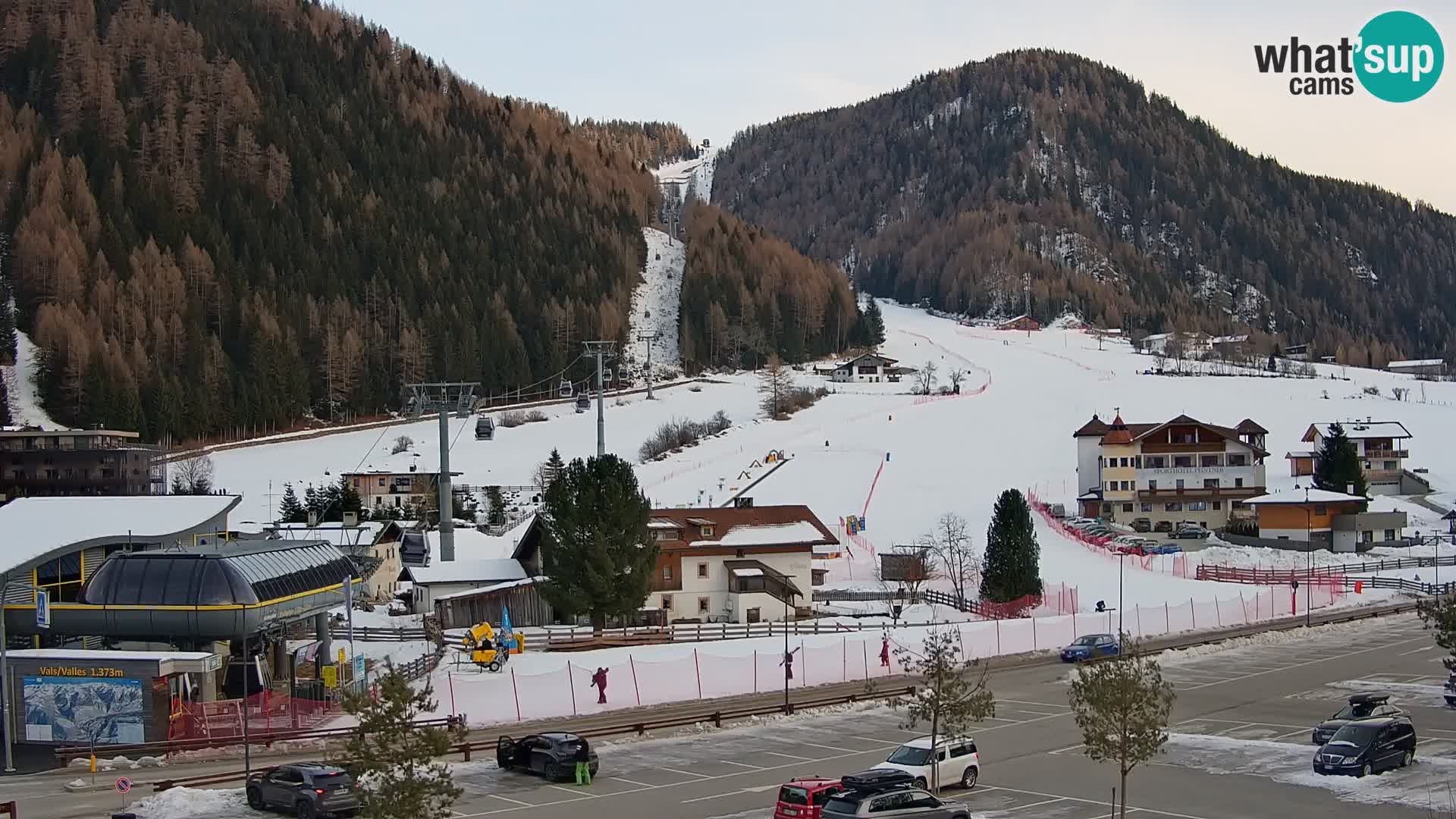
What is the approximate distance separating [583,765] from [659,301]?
148 metres

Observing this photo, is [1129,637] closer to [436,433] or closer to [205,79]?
[436,433]

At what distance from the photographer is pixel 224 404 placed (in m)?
123

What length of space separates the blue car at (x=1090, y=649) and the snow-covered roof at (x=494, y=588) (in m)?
17.2

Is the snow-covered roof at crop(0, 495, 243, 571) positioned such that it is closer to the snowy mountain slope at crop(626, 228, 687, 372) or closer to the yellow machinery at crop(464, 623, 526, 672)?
the yellow machinery at crop(464, 623, 526, 672)

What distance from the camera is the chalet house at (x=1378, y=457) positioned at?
285ft

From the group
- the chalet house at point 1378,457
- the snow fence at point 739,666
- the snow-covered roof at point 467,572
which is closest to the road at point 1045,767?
the snow fence at point 739,666

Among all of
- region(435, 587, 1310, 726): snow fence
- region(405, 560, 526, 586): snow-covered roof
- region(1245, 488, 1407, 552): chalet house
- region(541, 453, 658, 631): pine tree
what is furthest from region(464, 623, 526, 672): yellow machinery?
region(1245, 488, 1407, 552): chalet house

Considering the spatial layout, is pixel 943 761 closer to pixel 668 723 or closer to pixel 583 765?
pixel 583 765

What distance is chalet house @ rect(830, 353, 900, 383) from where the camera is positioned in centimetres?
14650

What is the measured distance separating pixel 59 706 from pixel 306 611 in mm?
7873

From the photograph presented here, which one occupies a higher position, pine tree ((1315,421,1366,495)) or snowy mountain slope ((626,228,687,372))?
snowy mountain slope ((626,228,687,372))

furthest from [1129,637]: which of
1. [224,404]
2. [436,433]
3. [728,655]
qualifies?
[224,404]

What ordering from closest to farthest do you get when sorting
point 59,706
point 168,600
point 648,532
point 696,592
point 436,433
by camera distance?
point 59,706, point 168,600, point 648,532, point 696,592, point 436,433

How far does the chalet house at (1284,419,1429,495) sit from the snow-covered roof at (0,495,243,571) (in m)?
64.3
